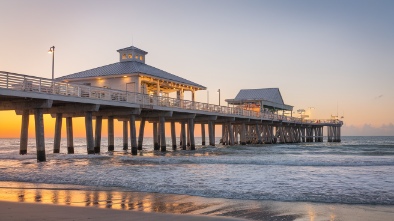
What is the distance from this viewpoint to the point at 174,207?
29.2ft

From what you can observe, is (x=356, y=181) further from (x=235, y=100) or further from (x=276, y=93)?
(x=276, y=93)

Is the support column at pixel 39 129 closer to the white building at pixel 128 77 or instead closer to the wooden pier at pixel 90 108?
the wooden pier at pixel 90 108

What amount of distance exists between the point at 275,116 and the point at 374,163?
112 feet

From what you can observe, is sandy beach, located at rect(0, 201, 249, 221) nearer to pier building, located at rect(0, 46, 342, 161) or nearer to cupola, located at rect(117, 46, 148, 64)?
pier building, located at rect(0, 46, 342, 161)

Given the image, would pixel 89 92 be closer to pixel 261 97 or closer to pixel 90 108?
pixel 90 108

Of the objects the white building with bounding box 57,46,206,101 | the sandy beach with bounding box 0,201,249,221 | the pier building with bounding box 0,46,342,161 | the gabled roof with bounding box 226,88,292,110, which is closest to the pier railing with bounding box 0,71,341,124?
the pier building with bounding box 0,46,342,161

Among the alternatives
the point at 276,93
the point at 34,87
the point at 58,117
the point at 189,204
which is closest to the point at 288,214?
the point at 189,204

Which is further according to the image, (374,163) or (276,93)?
(276,93)

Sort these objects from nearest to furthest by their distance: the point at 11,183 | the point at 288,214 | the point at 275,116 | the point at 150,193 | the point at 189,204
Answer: the point at 288,214
the point at 189,204
the point at 150,193
the point at 11,183
the point at 275,116

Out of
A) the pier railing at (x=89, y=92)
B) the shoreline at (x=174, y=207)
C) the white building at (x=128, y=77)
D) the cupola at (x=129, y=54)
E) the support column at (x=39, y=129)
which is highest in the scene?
the cupola at (x=129, y=54)

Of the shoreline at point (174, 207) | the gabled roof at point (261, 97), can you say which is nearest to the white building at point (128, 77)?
the shoreline at point (174, 207)

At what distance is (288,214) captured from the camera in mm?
8211

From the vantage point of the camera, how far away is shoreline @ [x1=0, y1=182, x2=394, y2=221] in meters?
7.89

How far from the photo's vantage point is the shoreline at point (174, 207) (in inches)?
311
